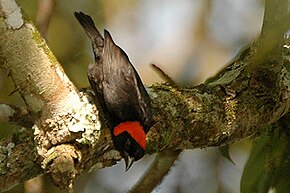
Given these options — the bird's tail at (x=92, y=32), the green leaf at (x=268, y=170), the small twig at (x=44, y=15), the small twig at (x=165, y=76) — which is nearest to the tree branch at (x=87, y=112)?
the small twig at (x=165, y=76)

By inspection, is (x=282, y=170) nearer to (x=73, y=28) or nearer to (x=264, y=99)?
(x=264, y=99)

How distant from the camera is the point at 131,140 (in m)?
2.01

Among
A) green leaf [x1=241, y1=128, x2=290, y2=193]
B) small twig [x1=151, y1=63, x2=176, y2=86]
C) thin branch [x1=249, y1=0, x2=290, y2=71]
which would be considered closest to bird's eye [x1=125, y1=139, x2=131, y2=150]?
small twig [x1=151, y1=63, x2=176, y2=86]

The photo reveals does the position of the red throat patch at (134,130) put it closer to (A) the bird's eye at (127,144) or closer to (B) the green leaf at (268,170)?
(A) the bird's eye at (127,144)

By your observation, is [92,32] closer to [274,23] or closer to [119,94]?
[119,94]

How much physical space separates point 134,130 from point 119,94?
261mm

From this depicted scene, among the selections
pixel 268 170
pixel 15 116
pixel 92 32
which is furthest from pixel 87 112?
pixel 92 32

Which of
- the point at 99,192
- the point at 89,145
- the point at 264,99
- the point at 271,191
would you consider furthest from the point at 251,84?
the point at 99,192

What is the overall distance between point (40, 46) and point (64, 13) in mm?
1194

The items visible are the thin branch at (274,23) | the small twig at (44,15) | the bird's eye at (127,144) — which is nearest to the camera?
the thin branch at (274,23)

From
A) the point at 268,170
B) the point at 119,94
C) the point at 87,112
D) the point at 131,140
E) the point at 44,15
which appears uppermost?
the point at 44,15

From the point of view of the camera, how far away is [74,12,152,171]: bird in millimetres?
1742

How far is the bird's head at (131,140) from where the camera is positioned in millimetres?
1758

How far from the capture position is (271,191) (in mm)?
1854
